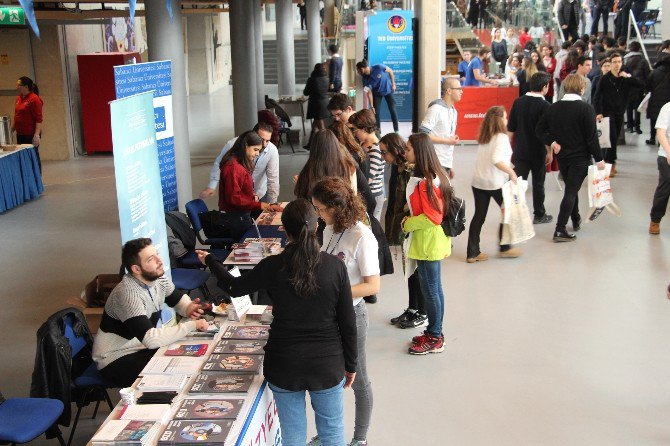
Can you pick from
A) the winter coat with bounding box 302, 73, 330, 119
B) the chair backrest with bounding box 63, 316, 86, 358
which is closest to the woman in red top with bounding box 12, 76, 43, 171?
the winter coat with bounding box 302, 73, 330, 119

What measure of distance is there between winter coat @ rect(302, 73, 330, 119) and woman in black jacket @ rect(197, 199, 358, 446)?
1114 centimetres

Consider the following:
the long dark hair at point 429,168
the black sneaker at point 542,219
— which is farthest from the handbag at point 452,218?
the black sneaker at point 542,219

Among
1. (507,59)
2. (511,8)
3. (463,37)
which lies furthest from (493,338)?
(511,8)

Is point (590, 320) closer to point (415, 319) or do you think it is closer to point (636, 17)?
point (415, 319)

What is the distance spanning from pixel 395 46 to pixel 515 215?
7620 mm

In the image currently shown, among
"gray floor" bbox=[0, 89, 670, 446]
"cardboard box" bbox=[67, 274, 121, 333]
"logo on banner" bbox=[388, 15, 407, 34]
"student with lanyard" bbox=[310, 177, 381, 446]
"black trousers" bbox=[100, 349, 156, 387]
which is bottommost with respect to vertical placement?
"gray floor" bbox=[0, 89, 670, 446]

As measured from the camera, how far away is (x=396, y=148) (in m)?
6.41

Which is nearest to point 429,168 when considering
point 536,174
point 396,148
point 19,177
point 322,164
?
point 396,148

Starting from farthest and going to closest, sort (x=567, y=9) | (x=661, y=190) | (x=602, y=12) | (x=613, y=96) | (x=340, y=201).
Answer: (x=602, y=12) < (x=567, y=9) < (x=613, y=96) < (x=661, y=190) < (x=340, y=201)

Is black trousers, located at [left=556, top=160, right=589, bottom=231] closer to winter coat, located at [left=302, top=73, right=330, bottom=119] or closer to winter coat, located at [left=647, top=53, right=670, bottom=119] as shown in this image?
winter coat, located at [left=647, top=53, right=670, bottom=119]

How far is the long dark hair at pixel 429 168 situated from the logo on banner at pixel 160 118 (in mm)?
2675

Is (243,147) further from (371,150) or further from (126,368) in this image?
(126,368)

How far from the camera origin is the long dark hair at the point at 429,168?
5.83 meters

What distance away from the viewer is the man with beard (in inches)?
177
